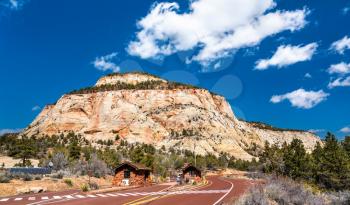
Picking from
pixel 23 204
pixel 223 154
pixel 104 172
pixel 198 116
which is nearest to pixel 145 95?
pixel 198 116

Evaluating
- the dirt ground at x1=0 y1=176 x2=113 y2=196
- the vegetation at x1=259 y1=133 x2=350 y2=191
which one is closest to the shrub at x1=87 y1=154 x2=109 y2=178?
the dirt ground at x1=0 y1=176 x2=113 y2=196

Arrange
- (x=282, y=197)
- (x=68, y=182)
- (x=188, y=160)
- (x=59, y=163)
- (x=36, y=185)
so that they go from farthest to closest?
(x=188, y=160)
(x=59, y=163)
(x=68, y=182)
(x=36, y=185)
(x=282, y=197)

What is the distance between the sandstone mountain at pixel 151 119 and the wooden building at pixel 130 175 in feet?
202

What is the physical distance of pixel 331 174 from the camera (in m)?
66.8

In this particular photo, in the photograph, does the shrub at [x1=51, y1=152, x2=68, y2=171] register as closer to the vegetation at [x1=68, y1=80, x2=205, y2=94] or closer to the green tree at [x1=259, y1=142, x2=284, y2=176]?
the green tree at [x1=259, y1=142, x2=284, y2=176]

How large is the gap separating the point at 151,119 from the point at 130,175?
76.0 meters

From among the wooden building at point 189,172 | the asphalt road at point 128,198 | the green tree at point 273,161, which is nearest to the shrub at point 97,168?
the wooden building at point 189,172

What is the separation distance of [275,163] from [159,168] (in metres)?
26.8

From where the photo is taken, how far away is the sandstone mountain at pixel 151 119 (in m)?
124

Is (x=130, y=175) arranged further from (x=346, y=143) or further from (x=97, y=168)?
(x=346, y=143)

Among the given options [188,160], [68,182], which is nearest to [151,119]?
[188,160]

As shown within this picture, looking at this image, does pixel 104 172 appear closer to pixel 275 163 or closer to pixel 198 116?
pixel 275 163

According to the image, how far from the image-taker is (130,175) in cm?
5572

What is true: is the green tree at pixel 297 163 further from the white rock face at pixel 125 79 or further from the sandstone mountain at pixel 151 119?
the white rock face at pixel 125 79
